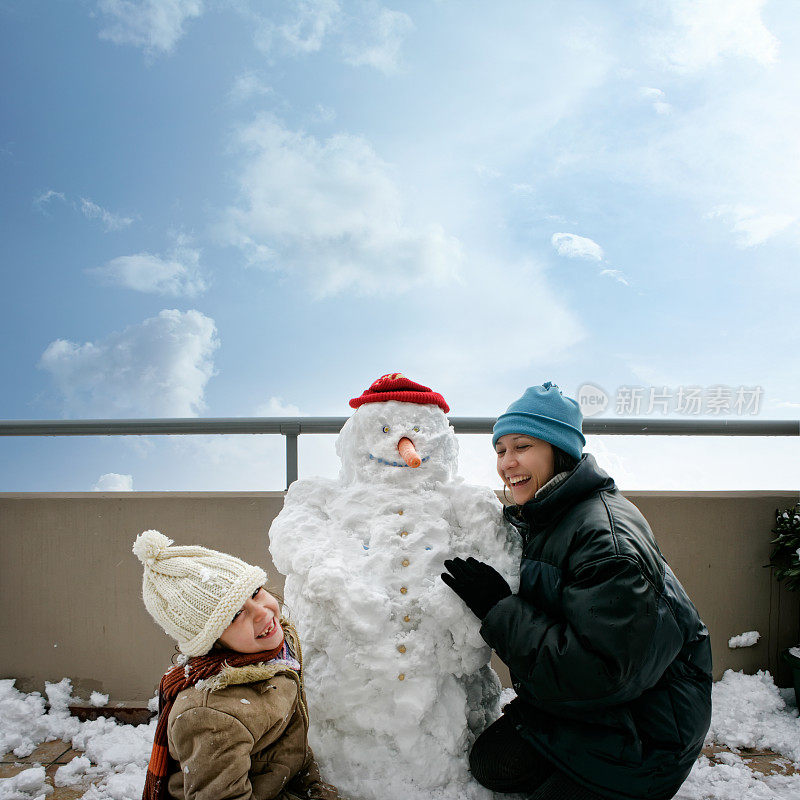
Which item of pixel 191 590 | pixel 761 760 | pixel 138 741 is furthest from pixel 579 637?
pixel 138 741

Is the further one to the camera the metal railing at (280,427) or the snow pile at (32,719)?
the metal railing at (280,427)

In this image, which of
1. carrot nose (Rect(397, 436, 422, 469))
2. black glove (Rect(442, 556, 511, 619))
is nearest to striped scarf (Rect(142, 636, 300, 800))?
black glove (Rect(442, 556, 511, 619))

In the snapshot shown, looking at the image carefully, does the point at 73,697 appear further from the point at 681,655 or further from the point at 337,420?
the point at 681,655

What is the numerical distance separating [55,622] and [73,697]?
0.37m

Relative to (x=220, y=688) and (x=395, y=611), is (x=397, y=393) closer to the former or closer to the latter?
(x=395, y=611)

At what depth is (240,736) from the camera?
1521 millimetres

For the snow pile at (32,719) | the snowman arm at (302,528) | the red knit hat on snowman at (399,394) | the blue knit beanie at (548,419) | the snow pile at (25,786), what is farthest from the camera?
the snow pile at (32,719)

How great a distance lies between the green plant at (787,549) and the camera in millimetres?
3232

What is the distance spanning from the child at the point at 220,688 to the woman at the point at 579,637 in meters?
0.57

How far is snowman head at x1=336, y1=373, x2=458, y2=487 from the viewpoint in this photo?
7.02 feet

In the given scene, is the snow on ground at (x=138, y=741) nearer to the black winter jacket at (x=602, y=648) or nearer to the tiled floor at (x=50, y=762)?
the tiled floor at (x=50, y=762)

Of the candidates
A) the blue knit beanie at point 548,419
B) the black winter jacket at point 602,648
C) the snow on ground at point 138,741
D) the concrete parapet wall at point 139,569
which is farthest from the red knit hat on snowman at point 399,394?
the snow on ground at point 138,741

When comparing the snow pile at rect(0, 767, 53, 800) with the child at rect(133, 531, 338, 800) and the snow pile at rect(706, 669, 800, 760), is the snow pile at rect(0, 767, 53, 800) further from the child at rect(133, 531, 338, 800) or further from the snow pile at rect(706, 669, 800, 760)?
the snow pile at rect(706, 669, 800, 760)

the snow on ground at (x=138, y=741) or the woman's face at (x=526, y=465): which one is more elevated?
the woman's face at (x=526, y=465)
